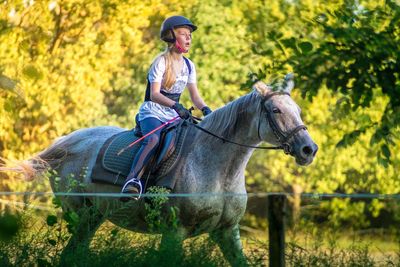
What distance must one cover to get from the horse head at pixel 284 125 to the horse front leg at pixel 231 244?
2.43ft

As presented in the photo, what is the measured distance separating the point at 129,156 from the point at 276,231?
10.5 feet

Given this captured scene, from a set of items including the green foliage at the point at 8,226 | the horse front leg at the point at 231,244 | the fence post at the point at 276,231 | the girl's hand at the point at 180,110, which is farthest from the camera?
the girl's hand at the point at 180,110

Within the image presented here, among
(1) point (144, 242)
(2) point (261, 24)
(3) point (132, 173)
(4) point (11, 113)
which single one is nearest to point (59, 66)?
(2) point (261, 24)

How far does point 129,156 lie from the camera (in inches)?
367

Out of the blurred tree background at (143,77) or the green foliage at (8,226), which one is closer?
the green foliage at (8,226)

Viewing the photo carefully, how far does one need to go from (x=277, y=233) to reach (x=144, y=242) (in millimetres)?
1190

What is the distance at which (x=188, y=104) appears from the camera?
1005 inches

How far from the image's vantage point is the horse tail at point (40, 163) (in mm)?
9898

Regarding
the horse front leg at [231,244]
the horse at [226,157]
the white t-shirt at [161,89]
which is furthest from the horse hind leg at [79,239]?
the white t-shirt at [161,89]

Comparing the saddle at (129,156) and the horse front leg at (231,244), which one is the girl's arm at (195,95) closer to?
the saddle at (129,156)

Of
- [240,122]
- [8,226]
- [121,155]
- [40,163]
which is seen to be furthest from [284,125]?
[8,226]

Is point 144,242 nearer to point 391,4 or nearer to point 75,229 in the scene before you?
point 75,229

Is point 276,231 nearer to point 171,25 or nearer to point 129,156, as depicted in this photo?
point 129,156

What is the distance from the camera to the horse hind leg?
663 cm
